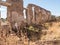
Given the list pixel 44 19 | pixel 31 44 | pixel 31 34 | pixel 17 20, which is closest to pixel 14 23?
pixel 17 20

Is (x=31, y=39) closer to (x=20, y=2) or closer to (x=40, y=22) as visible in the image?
(x=20, y=2)

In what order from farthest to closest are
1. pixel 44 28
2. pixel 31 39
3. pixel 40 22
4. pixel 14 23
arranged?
1. pixel 40 22
2. pixel 44 28
3. pixel 14 23
4. pixel 31 39

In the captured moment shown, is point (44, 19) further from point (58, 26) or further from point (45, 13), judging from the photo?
point (58, 26)

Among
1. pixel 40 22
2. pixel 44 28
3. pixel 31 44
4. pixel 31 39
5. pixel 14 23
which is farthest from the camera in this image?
pixel 40 22

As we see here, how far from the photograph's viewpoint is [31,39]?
17000 mm

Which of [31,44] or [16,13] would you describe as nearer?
[31,44]

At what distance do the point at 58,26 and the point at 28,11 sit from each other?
13.0ft

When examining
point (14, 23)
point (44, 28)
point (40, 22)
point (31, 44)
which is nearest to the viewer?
point (31, 44)

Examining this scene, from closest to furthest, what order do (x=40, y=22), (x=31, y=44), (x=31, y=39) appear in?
1. (x=31, y=44)
2. (x=31, y=39)
3. (x=40, y=22)

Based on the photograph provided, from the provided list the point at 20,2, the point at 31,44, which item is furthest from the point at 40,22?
the point at 31,44

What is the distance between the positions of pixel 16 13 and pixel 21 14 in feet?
1.61

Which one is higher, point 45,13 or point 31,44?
point 45,13

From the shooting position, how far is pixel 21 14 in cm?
1905

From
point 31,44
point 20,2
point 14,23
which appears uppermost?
point 20,2
